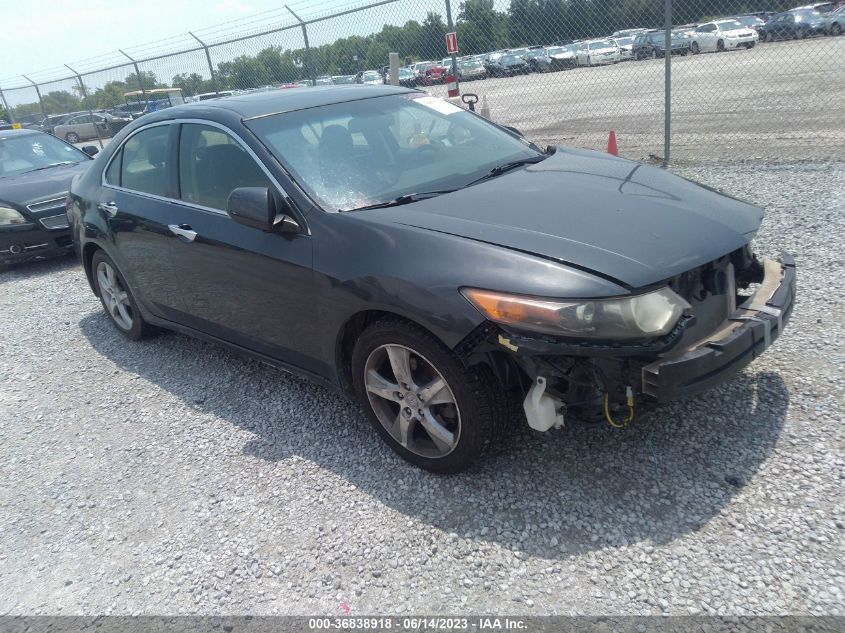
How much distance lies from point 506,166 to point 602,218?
1016mm

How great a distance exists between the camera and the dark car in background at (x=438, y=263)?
8.57ft

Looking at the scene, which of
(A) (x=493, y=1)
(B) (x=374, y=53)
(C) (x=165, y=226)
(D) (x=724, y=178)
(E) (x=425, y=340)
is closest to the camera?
(E) (x=425, y=340)

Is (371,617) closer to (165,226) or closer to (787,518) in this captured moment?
(787,518)

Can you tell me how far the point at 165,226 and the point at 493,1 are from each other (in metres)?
7.35

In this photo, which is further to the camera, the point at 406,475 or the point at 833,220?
the point at 833,220

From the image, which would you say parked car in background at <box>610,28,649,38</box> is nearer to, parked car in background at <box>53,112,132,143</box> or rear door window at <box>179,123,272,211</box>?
rear door window at <box>179,123,272,211</box>

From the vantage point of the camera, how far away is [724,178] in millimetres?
7691

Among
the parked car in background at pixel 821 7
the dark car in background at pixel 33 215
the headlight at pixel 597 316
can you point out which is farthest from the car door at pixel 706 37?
the headlight at pixel 597 316

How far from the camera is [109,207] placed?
15.9ft

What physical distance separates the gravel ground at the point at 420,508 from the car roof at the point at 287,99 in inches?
66.0

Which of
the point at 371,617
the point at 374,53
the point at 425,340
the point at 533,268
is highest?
the point at 374,53

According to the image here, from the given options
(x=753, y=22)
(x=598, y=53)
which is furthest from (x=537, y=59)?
(x=753, y=22)

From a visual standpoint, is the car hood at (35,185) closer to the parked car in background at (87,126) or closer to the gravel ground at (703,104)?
the gravel ground at (703,104)

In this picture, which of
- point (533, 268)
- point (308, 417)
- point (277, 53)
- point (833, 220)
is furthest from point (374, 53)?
point (533, 268)
